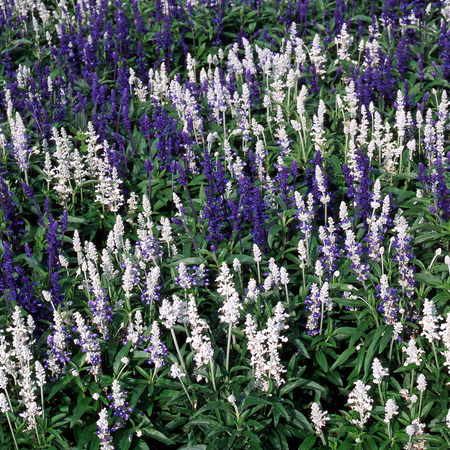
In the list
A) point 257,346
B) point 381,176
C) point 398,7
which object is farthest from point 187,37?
point 257,346

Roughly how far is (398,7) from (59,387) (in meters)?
10.9

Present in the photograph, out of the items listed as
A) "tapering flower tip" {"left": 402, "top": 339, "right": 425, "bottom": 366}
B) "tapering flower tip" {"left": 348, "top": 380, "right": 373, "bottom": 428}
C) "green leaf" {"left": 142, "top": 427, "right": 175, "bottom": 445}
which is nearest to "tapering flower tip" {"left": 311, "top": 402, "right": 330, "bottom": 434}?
"tapering flower tip" {"left": 348, "top": 380, "right": 373, "bottom": 428}

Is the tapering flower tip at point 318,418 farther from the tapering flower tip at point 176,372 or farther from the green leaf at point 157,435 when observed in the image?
the green leaf at point 157,435

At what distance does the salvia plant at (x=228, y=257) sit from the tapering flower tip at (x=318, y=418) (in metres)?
0.02

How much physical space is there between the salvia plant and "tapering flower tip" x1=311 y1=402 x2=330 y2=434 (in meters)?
0.02

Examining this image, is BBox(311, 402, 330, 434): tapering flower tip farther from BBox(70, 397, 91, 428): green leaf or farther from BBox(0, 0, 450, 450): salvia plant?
BBox(70, 397, 91, 428): green leaf

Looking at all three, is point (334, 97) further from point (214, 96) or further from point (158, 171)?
point (158, 171)

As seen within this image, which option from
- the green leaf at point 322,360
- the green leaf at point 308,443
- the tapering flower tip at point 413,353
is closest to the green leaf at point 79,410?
the green leaf at point 308,443

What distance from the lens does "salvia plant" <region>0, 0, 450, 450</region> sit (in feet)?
21.8

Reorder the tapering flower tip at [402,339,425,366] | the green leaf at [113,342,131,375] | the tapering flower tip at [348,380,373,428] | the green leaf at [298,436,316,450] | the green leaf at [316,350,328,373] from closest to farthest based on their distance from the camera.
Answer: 1. the tapering flower tip at [348,380,373,428]
2. the green leaf at [298,436,316,450]
3. the tapering flower tip at [402,339,425,366]
4. the green leaf at [113,342,131,375]
5. the green leaf at [316,350,328,373]

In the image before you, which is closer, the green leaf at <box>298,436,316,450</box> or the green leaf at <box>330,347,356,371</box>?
the green leaf at <box>298,436,316,450</box>

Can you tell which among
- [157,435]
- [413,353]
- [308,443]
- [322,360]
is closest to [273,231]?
[322,360]

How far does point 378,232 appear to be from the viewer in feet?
25.9

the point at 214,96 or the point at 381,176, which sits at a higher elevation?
the point at 214,96
